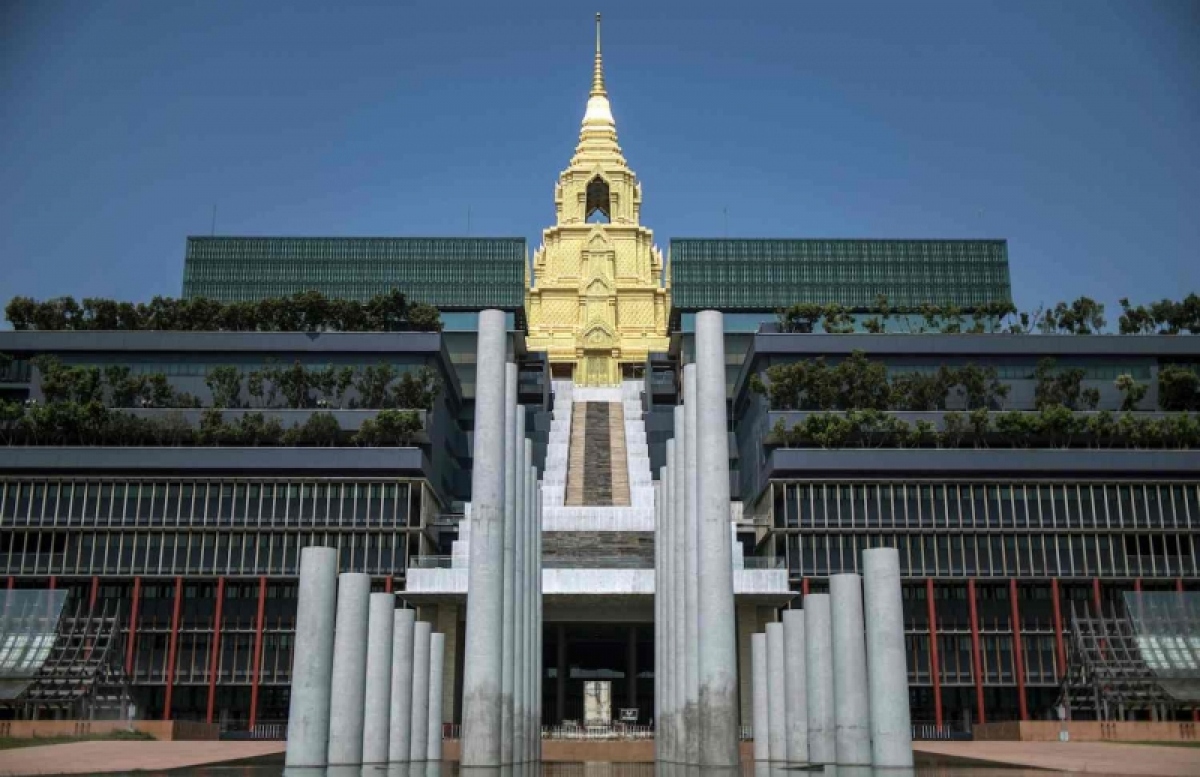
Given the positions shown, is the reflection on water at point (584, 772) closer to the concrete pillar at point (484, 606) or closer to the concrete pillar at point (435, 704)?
the concrete pillar at point (484, 606)

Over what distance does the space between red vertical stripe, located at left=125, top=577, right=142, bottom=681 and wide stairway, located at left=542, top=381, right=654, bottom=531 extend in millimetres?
20488

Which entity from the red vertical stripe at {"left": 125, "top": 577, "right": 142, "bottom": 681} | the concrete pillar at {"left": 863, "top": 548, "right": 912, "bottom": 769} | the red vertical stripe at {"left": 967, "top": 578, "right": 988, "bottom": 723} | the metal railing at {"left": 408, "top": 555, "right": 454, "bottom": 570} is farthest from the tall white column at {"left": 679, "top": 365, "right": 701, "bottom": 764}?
the red vertical stripe at {"left": 125, "top": 577, "right": 142, "bottom": 681}

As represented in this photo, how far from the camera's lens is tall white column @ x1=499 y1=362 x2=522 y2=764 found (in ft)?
123

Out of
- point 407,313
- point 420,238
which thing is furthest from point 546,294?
point 407,313

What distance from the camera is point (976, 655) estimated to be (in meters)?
64.1

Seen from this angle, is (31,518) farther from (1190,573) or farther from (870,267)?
(870,267)

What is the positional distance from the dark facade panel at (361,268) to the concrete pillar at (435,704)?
6656 cm

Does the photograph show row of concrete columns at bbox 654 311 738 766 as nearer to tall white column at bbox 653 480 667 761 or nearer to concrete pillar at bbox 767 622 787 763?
tall white column at bbox 653 480 667 761

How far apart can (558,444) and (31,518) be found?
3355 cm

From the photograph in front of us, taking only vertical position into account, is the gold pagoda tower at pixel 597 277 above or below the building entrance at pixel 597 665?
above

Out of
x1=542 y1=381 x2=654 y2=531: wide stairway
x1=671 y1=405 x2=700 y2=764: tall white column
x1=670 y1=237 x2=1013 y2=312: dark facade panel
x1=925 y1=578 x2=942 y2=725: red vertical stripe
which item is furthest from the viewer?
x1=670 y1=237 x2=1013 y2=312: dark facade panel

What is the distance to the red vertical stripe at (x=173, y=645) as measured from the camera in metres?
63.8

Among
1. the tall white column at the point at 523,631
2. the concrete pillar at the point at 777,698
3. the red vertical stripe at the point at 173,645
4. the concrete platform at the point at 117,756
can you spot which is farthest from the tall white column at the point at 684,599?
the red vertical stripe at the point at 173,645

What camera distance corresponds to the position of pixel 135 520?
6638cm
